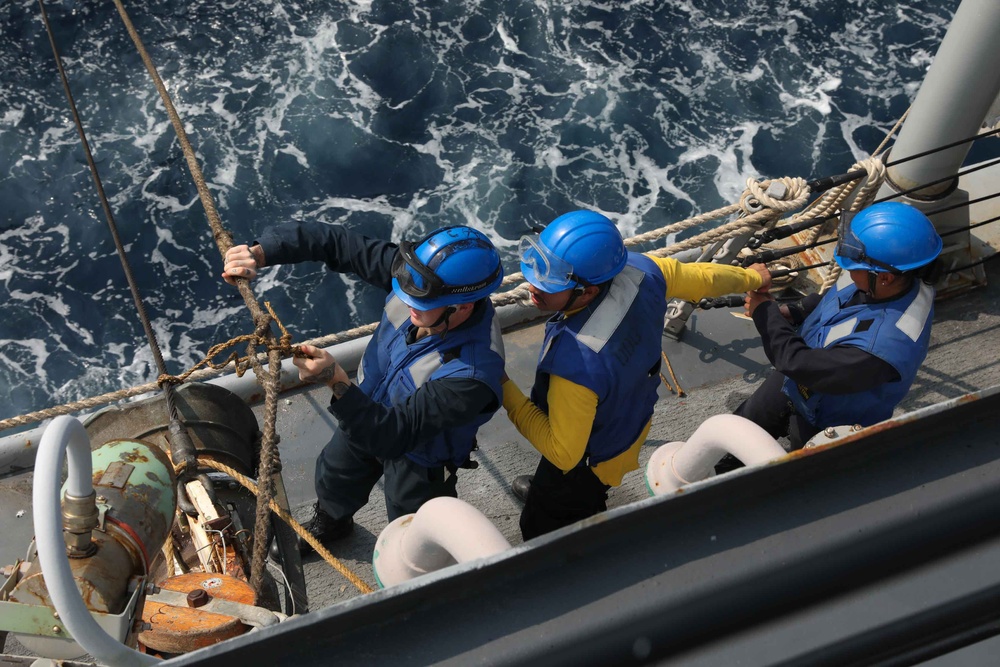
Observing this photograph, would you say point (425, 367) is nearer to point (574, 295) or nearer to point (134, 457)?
point (574, 295)

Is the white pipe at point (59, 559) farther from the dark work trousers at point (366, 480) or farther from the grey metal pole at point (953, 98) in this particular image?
the grey metal pole at point (953, 98)

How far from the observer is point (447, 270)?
9.13 feet

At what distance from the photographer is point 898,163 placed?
4438 mm

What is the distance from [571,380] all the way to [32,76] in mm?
8906

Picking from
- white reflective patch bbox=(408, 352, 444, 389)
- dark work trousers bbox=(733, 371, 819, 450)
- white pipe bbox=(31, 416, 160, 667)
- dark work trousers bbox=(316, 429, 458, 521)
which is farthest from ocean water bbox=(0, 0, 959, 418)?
white pipe bbox=(31, 416, 160, 667)

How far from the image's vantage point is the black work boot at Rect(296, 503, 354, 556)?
3850mm

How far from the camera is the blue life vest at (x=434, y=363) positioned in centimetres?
293

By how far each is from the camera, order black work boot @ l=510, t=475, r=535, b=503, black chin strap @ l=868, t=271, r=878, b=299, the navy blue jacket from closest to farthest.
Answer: the navy blue jacket, black chin strap @ l=868, t=271, r=878, b=299, black work boot @ l=510, t=475, r=535, b=503

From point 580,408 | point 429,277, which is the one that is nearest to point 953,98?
point 580,408

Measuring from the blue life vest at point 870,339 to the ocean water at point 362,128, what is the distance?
16.5ft

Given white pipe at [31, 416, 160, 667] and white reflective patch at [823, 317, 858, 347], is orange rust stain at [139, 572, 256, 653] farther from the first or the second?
white reflective patch at [823, 317, 858, 347]

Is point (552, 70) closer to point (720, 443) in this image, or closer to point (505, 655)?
point (720, 443)

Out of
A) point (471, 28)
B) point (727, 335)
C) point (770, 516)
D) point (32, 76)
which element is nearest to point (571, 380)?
point (770, 516)

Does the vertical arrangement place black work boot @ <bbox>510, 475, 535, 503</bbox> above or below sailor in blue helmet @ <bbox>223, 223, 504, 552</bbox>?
below
